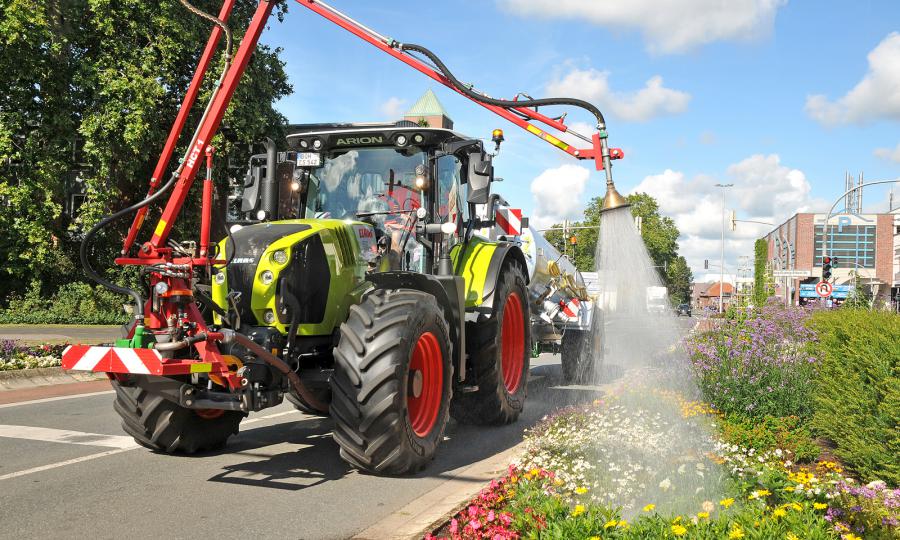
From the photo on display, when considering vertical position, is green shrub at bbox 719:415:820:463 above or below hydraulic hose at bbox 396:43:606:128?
below

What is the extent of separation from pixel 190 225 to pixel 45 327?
17.9 feet

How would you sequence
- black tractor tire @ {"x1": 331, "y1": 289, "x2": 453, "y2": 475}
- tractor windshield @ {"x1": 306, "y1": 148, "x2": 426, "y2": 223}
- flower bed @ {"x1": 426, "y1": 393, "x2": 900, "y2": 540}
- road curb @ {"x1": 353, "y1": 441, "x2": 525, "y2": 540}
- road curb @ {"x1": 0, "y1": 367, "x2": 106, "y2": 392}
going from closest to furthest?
flower bed @ {"x1": 426, "y1": 393, "x2": 900, "y2": 540}, road curb @ {"x1": 353, "y1": 441, "x2": 525, "y2": 540}, black tractor tire @ {"x1": 331, "y1": 289, "x2": 453, "y2": 475}, tractor windshield @ {"x1": 306, "y1": 148, "x2": 426, "y2": 223}, road curb @ {"x1": 0, "y1": 367, "x2": 106, "y2": 392}

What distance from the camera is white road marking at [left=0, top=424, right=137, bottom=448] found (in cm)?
727

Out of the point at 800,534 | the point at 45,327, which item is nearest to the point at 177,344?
the point at 800,534

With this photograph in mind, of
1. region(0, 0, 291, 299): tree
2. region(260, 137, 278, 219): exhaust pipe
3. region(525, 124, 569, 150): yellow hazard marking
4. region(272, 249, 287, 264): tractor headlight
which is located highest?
region(0, 0, 291, 299): tree

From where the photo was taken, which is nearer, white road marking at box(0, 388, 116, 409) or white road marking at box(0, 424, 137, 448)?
white road marking at box(0, 424, 137, 448)

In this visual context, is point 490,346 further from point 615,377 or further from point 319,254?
point 615,377

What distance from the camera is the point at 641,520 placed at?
13.0ft

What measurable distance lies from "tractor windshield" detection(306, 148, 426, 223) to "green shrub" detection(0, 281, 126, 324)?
20.7 metres

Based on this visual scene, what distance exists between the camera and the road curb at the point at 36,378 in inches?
444

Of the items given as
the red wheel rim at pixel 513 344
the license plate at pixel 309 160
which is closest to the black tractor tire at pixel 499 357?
the red wheel rim at pixel 513 344

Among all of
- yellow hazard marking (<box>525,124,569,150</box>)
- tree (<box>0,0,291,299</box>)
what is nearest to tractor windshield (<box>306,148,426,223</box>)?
yellow hazard marking (<box>525,124,569,150</box>)

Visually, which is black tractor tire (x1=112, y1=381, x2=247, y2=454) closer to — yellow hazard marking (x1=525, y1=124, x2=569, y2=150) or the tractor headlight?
the tractor headlight

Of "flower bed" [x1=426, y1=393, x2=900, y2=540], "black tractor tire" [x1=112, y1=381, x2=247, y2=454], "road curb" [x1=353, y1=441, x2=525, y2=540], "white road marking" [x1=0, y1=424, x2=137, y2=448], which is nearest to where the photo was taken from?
"flower bed" [x1=426, y1=393, x2=900, y2=540]
